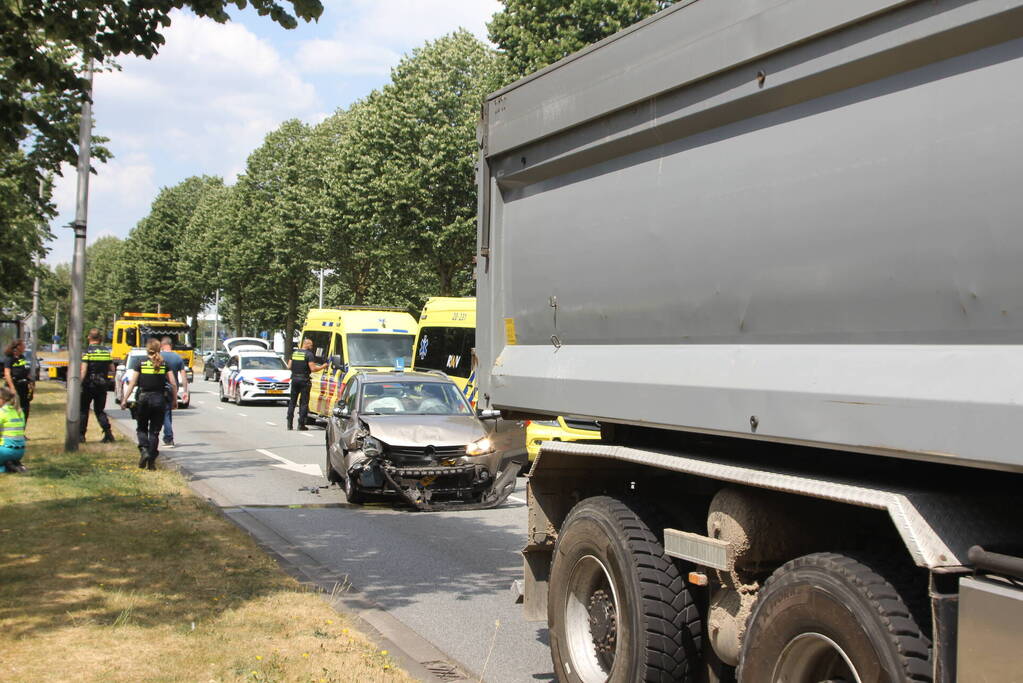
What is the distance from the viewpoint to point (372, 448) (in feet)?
38.6

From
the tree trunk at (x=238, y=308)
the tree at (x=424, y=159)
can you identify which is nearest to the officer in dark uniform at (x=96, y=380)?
the tree at (x=424, y=159)

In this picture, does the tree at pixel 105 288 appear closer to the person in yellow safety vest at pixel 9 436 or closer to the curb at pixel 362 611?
the person in yellow safety vest at pixel 9 436

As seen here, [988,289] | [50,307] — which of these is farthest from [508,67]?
[50,307]

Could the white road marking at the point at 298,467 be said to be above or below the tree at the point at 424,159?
below

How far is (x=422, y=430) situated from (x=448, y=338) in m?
9.83

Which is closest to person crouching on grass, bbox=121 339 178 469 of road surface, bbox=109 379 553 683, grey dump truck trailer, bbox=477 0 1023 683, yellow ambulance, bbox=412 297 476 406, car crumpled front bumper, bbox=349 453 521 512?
road surface, bbox=109 379 553 683

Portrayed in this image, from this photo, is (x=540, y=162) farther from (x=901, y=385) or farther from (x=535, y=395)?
(x=901, y=385)

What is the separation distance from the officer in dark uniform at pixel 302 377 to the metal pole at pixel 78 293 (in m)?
6.02

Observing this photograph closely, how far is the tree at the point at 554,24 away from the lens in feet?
92.3

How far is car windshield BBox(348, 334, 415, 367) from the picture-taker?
23.6 m

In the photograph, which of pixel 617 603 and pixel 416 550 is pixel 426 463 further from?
pixel 617 603

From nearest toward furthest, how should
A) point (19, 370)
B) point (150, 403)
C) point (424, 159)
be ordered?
point (150, 403)
point (19, 370)
point (424, 159)

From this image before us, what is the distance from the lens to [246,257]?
209 ft

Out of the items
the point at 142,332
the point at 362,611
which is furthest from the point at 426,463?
the point at 142,332
